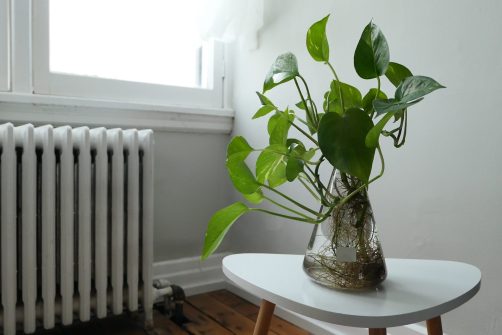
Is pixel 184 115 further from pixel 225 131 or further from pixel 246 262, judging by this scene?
pixel 246 262

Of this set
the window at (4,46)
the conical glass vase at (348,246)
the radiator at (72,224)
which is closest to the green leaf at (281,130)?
the conical glass vase at (348,246)

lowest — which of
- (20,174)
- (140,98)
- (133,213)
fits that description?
(133,213)

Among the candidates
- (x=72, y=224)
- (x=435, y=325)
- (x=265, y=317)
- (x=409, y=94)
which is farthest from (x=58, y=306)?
(x=409, y=94)

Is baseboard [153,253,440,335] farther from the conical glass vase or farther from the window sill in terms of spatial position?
the conical glass vase

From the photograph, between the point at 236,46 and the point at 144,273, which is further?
the point at 236,46

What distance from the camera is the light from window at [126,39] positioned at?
1358 mm

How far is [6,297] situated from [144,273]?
378 millimetres

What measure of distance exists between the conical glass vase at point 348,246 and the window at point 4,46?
1.13m

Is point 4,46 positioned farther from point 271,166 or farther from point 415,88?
point 415,88

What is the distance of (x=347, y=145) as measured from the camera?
0.50 metres

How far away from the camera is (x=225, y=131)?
5.49 feet

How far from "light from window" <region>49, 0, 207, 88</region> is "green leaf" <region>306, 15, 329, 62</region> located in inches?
37.7

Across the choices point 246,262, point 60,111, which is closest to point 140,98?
point 60,111

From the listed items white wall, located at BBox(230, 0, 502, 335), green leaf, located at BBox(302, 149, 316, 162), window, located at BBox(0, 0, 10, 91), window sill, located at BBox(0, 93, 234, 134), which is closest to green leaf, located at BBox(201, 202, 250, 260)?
green leaf, located at BBox(302, 149, 316, 162)
